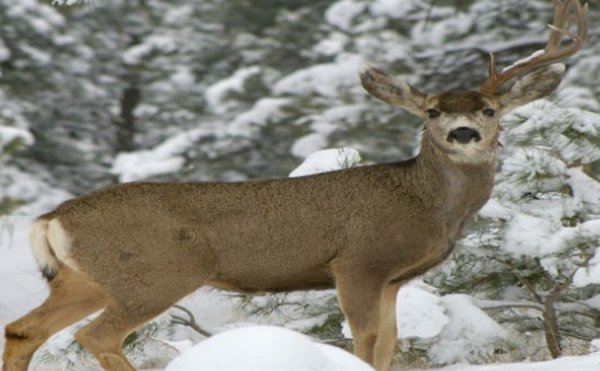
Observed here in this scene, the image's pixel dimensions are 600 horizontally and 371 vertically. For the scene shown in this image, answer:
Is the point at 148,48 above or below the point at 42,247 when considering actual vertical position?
below

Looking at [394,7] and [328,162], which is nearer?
[328,162]

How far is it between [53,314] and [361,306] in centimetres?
148

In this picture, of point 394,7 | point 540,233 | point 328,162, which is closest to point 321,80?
point 394,7

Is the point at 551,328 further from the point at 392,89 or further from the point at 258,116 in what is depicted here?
the point at 258,116

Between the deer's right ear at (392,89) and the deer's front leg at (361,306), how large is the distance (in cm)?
97

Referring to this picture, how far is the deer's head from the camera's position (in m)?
6.00

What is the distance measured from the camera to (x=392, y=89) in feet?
21.0

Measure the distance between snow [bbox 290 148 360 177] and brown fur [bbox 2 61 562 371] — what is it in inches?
40.8

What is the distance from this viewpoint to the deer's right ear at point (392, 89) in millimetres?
6363

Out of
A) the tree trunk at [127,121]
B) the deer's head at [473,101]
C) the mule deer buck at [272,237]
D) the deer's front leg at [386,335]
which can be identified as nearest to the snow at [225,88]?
the tree trunk at [127,121]

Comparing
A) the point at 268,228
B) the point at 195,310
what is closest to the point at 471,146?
the point at 268,228

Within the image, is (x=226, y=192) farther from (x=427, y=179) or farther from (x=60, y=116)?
(x=60, y=116)

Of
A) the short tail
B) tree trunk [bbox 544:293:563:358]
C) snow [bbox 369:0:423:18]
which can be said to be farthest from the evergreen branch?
snow [bbox 369:0:423:18]

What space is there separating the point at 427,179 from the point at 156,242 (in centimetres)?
142
